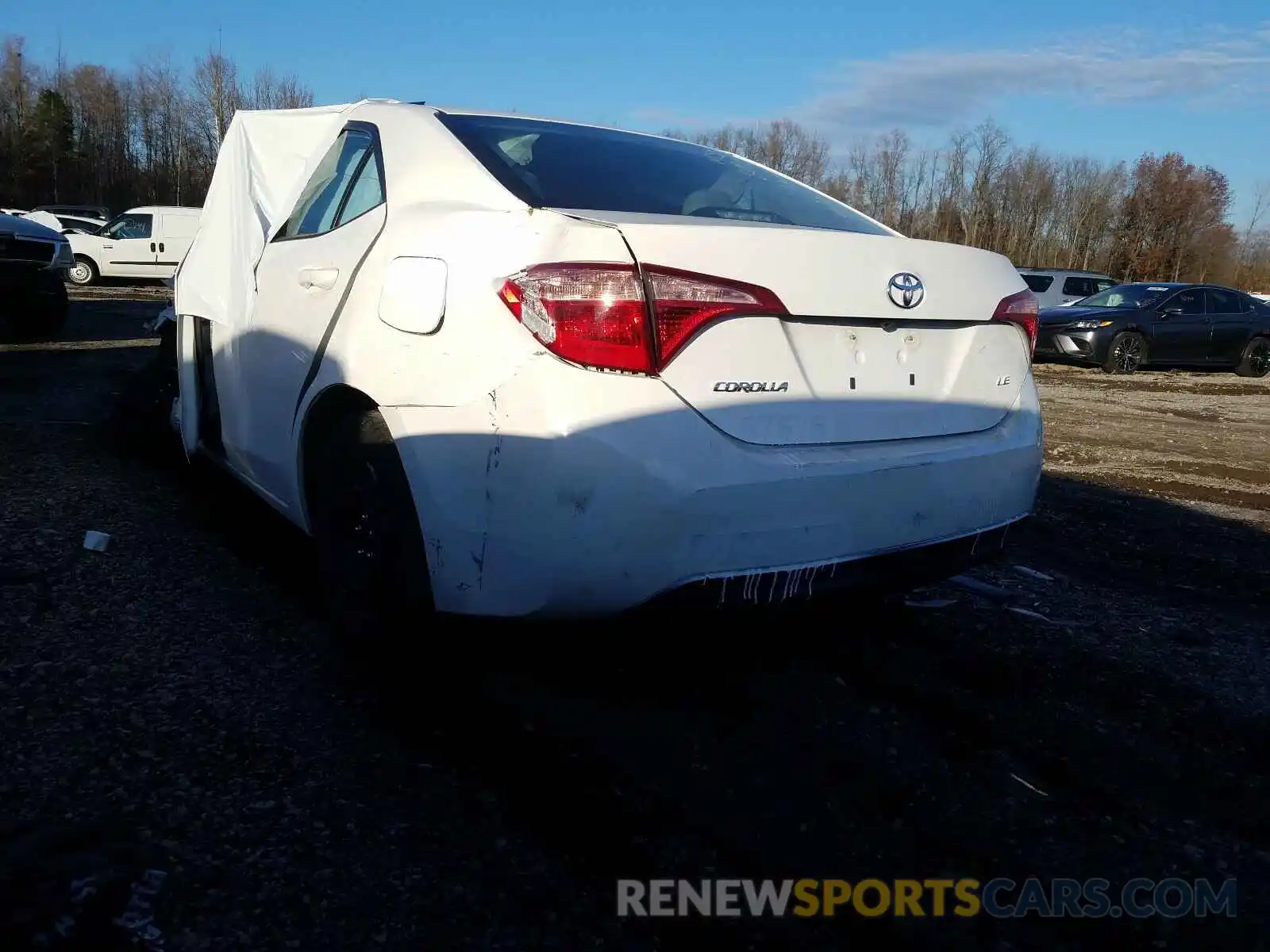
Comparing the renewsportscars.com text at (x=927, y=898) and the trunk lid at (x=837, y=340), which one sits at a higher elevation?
the trunk lid at (x=837, y=340)

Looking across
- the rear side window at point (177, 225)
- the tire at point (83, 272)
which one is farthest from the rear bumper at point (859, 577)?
the tire at point (83, 272)

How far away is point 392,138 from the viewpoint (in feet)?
10.1

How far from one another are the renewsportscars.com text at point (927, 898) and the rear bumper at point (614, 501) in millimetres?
622

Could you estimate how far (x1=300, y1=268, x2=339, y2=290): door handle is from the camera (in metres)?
2.98

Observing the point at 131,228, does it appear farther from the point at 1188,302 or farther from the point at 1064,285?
the point at 1188,302

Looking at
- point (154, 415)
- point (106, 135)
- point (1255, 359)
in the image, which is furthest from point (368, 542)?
point (106, 135)

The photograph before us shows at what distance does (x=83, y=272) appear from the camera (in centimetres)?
2264

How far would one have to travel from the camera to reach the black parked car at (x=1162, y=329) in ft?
51.2

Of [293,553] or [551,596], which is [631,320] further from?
[293,553]

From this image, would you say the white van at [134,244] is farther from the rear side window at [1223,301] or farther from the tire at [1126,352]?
the rear side window at [1223,301]

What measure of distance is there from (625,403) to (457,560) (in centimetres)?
57

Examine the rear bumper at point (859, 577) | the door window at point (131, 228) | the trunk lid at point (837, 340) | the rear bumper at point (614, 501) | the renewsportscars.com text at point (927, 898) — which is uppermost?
the door window at point (131, 228)

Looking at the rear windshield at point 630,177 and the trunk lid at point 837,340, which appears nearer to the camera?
the trunk lid at point 837,340

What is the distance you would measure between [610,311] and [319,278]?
1.23 meters
